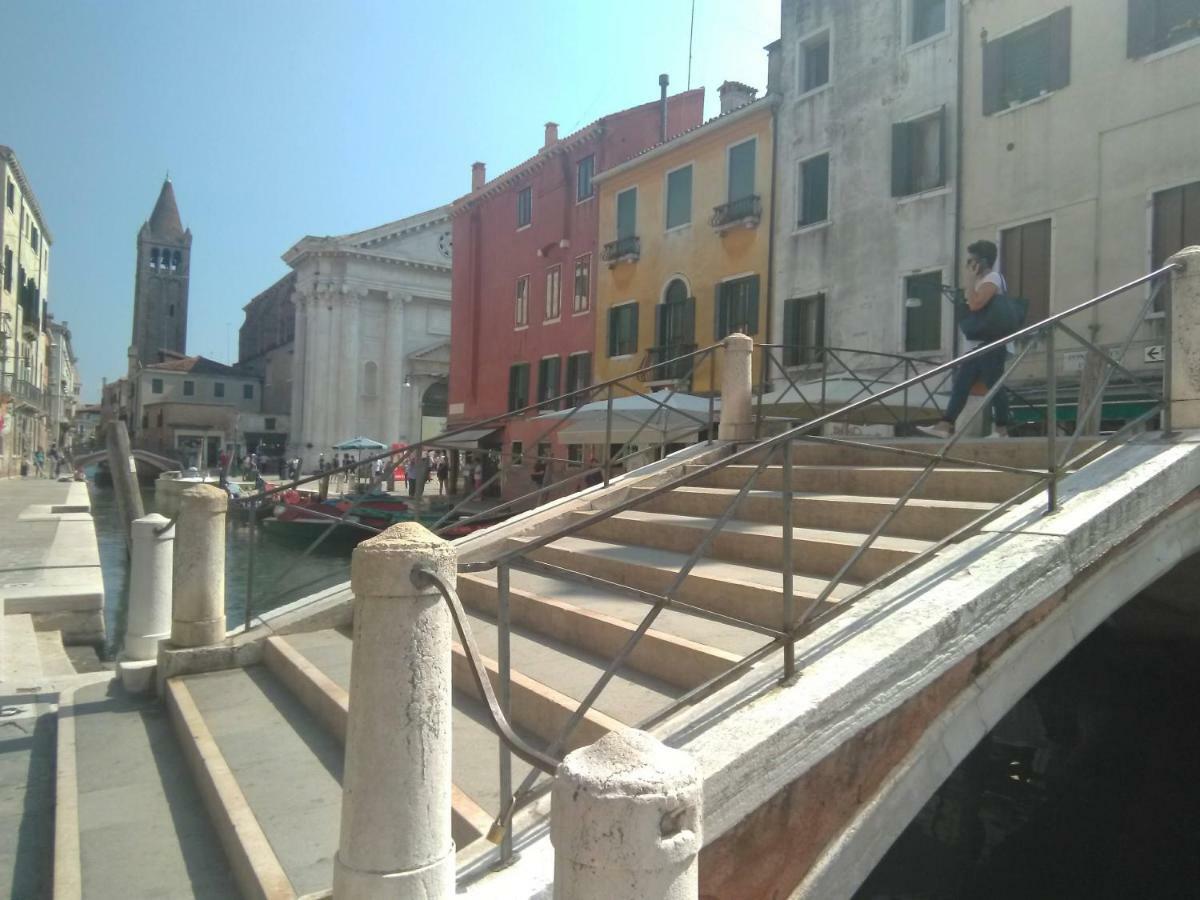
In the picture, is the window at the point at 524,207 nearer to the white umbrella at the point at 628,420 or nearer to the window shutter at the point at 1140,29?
the white umbrella at the point at 628,420

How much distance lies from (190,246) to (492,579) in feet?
308

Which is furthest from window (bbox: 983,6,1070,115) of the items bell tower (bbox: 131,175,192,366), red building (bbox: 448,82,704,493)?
bell tower (bbox: 131,175,192,366)

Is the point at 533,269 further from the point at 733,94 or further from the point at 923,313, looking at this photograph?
the point at 923,313

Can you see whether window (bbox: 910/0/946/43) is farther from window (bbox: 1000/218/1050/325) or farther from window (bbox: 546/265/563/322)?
window (bbox: 546/265/563/322)

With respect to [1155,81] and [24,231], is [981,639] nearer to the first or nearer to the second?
[1155,81]

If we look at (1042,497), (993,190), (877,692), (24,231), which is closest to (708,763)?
(877,692)

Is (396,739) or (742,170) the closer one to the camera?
(396,739)

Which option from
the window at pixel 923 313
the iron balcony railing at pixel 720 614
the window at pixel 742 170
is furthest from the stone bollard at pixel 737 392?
the window at pixel 742 170

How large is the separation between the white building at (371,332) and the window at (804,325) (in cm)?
3820

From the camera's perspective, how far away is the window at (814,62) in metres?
17.8

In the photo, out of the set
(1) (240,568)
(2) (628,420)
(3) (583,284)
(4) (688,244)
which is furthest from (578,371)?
(2) (628,420)

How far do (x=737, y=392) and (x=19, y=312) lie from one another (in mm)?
45200

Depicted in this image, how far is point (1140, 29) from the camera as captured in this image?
1248cm

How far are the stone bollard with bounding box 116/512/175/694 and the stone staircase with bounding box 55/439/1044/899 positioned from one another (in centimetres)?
37
